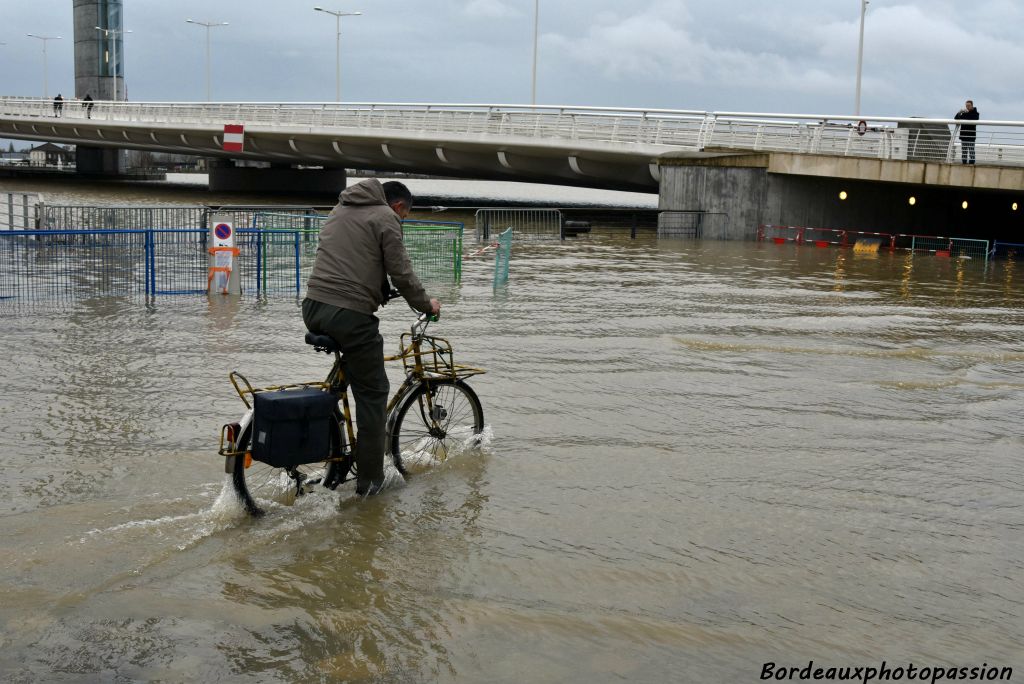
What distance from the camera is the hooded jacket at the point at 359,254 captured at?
616 centimetres

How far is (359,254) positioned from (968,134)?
1068 inches

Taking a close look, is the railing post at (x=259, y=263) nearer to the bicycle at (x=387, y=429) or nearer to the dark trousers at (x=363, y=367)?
the bicycle at (x=387, y=429)

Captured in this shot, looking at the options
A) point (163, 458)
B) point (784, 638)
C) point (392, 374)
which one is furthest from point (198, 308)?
point (784, 638)

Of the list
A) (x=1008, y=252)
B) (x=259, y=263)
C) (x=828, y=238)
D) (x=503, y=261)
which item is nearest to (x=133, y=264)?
(x=259, y=263)

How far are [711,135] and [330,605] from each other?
3250cm

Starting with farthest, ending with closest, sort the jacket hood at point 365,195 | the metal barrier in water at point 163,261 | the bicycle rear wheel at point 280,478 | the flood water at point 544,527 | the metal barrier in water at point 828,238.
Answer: the metal barrier in water at point 828,238 < the metal barrier in water at point 163,261 < the jacket hood at point 365,195 < the bicycle rear wheel at point 280,478 < the flood water at point 544,527

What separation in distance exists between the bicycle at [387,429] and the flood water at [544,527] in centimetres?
14

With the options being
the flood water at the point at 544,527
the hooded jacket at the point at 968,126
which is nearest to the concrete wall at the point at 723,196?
the hooded jacket at the point at 968,126

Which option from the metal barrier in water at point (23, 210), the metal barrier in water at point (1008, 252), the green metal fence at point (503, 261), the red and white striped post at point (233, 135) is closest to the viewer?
the green metal fence at point (503, 261)

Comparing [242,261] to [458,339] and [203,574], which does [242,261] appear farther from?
[203,574]

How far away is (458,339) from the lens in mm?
12703

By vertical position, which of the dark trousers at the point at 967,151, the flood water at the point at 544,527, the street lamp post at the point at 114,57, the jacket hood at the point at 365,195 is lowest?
the flood water at the point at 544,527

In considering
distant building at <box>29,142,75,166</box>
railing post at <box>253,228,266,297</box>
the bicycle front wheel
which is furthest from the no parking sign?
distant building at <box>29,142,75,166</box>

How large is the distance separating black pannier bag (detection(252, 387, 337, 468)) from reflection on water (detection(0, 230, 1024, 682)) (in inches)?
16.3
